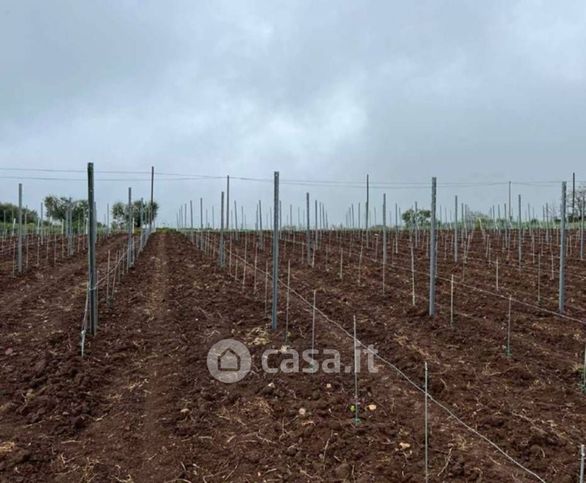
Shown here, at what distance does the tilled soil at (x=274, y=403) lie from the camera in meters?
2.86

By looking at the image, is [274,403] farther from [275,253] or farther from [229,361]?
[275,253]

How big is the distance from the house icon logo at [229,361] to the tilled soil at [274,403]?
0.09 m

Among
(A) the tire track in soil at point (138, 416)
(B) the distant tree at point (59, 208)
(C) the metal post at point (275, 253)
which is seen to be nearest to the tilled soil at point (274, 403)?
(A) the tire track in soil at point (138, 416)

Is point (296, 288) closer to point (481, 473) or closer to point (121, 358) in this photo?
point (121, 358)

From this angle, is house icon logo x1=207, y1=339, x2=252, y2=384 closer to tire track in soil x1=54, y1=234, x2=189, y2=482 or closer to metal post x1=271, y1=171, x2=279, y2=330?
tire track in soil x1=54, y1=234, x2=189, y2=482

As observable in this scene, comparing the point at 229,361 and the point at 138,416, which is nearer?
the point at 138,416

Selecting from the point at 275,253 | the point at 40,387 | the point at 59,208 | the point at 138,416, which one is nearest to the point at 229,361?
the point at 138,416

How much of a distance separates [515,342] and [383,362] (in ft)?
5.56

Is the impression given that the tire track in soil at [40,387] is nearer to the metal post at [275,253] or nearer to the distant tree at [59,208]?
the metal post at [275,253]

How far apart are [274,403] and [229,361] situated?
110cm

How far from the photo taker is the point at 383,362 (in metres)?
4.60

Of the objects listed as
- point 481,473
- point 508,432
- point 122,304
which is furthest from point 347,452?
point 122,304

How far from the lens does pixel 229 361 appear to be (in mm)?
4660

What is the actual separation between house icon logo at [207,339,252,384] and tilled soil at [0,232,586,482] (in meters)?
0.09
